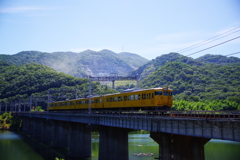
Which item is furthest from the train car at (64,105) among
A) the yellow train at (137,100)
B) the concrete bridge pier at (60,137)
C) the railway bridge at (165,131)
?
the yellow train at (137,100)

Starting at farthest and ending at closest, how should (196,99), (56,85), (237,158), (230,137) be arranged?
(56,85) < (196,99) < (237,158) < (230,137)

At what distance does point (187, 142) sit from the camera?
1128 inches

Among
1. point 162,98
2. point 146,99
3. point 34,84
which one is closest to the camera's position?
point 162,98

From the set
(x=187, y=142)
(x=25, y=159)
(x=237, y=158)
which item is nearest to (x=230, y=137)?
(x=187, y=142)

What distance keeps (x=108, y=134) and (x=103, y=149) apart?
8.46 feet

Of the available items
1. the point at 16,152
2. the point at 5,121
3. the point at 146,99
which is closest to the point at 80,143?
the point at 16,152

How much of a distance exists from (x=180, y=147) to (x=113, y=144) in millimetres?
16236

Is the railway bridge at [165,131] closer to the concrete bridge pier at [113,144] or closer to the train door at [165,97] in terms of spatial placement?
the concrete bridge pier at [113,144]

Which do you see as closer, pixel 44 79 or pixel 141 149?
pixel 141 149

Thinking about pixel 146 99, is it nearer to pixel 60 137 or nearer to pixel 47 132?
pixel 60 137

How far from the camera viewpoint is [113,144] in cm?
4250

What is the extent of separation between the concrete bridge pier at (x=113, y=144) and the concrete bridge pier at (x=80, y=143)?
16010 millimetres

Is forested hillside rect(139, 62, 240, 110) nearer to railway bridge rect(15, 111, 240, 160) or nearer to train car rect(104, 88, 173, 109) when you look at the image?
railway bridge rect(15, 111, 240, 160)

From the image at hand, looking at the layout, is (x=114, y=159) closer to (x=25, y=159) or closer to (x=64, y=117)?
(x=64, y=117)
